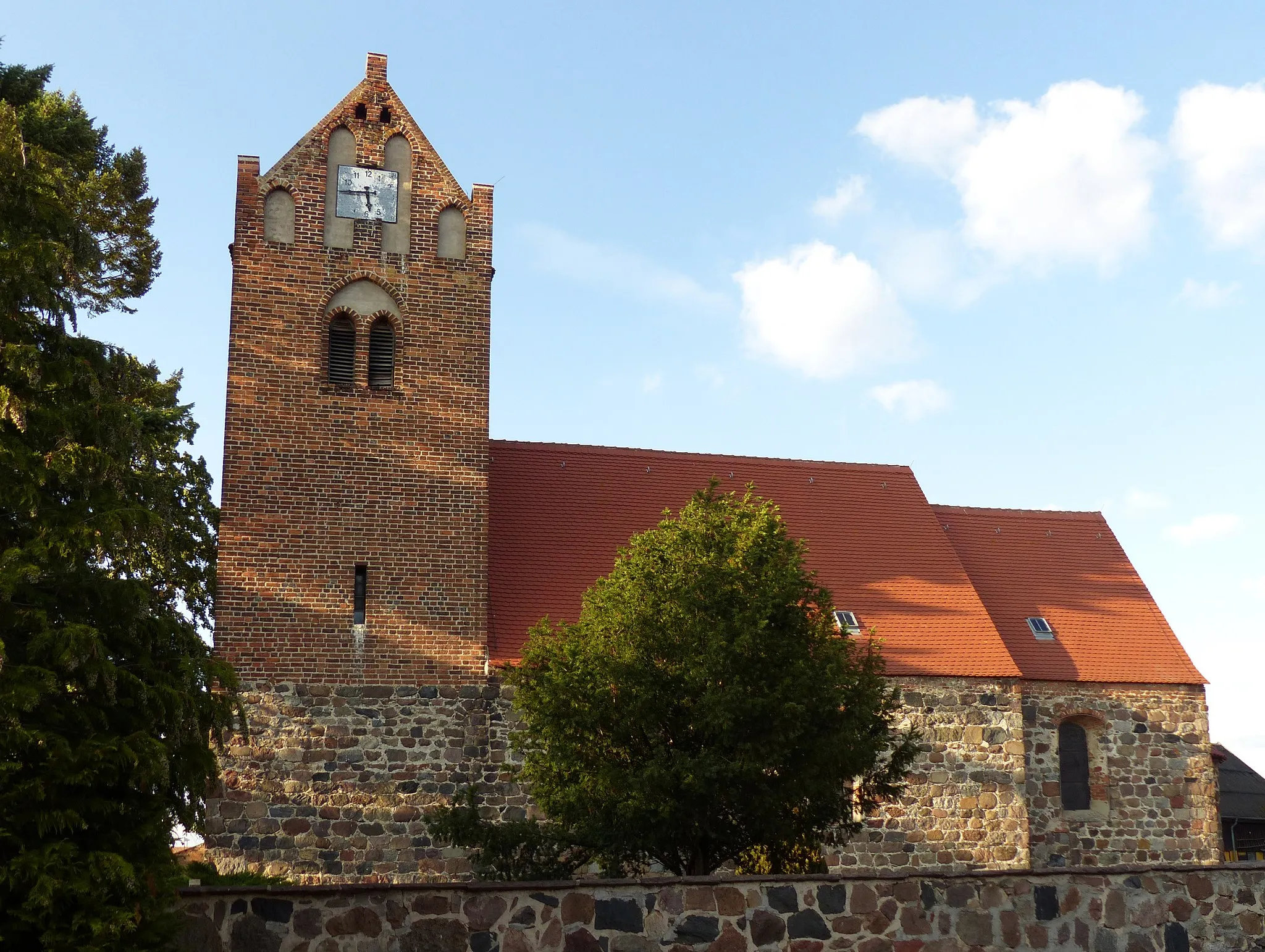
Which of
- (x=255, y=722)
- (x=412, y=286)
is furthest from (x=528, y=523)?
(x=255, y=722)

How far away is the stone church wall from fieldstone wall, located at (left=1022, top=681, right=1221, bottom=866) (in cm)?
2

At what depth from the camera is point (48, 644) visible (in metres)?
9.01

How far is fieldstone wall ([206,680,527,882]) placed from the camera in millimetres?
16922

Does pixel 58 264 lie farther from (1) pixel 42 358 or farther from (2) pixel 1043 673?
(2) pixel 1043 673

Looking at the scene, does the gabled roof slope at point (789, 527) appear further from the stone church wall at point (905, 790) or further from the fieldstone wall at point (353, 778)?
the fieldstone wall at point (353, 778)

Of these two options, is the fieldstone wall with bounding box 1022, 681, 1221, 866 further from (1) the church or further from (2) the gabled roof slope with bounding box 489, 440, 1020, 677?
(2) the gabled roof slope with bounding box 489, 440, 1020, 677

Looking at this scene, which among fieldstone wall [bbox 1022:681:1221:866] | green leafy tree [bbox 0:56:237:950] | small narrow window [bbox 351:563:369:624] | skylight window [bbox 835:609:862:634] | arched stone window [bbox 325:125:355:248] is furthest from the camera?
fieldstone wall [bbox 1022:681:1221:866]

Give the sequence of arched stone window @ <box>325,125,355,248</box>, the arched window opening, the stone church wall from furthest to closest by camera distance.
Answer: the arched window opening
arched stone window @ <box>325,125,355,248</box>
the stone church wall

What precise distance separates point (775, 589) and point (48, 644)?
23.3 feet

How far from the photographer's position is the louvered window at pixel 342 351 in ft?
62.3

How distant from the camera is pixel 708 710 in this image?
1294 cm

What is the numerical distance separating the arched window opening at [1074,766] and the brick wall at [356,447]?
975cm

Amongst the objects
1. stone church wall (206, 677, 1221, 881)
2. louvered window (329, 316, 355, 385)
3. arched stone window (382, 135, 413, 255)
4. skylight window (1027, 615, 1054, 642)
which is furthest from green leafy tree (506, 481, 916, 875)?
skylight window (1027, 615, 1054, 642)

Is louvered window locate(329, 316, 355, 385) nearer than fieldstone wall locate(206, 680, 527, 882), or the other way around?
fieldstone wall locate(206, 680, 527, 882)
